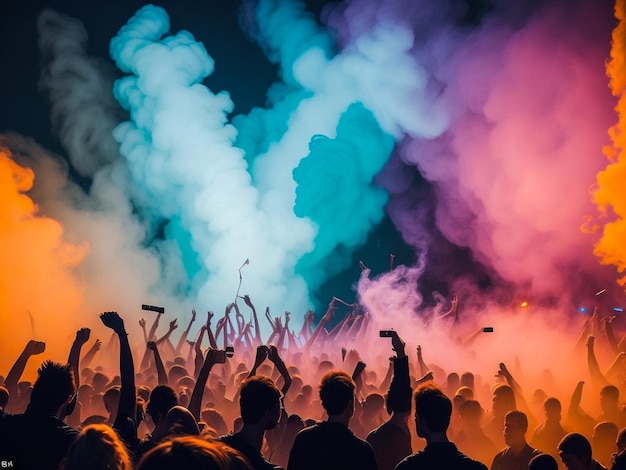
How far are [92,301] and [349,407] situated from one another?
1613 cm

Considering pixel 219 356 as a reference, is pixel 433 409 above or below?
below

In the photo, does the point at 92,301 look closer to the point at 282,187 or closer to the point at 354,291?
the point at 282,187

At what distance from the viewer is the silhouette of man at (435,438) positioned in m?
2.77

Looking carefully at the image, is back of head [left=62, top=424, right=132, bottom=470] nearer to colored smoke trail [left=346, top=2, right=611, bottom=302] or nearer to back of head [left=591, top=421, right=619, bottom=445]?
back of head [left=591, top=421, right=619, bottom=445]

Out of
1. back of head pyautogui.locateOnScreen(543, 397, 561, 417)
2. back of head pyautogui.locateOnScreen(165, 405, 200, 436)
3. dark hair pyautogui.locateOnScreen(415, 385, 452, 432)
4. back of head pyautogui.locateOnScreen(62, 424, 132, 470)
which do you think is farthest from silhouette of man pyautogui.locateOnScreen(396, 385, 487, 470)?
back of head pyautogui.locateOnScreen(543, 397, 561, 417)

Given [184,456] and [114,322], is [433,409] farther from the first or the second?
[114,322]

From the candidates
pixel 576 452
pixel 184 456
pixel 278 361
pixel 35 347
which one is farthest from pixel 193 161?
pixel 184 456

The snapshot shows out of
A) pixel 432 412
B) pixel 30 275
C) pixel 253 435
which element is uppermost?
pixel 30 275

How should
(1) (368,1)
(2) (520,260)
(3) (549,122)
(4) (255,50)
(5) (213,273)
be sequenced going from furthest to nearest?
(4) (255,50) → (5) (213,273) → (1) (368,1) → (2) (520,260) → (3) (549,122)

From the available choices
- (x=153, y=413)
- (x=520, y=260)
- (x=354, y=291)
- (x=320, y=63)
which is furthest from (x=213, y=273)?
(x=153, y=413)

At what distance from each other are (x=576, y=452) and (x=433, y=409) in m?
1.21

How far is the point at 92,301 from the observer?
17438 millimetres

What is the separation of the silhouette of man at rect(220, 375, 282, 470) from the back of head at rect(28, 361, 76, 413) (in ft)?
3.09

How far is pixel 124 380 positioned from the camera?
3.60 m
